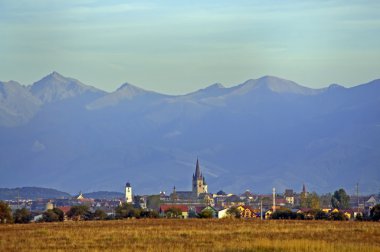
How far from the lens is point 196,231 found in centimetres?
6228

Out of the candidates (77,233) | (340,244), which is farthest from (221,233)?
(340,244)

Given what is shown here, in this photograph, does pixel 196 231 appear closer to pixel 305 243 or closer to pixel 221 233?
pixel 221 233

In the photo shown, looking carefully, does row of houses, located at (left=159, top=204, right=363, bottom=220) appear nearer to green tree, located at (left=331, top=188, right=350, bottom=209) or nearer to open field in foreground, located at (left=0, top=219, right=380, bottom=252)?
green tree, located at (left=331, top=188, right=350, bottom=209)

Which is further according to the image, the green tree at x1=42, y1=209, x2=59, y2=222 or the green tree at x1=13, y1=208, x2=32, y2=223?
the green tree at x1=42, y1=209, x2=59, y2=222

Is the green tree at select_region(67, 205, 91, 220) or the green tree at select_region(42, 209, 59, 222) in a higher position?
the green tree at select_region(67, 205, 91, 220)

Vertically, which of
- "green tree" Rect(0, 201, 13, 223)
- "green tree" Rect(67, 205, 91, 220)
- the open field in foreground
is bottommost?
the open field in foreground

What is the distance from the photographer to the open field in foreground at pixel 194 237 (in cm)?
4934

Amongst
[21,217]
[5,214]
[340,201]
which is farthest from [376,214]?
[340,201]

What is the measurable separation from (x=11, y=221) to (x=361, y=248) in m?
48.2

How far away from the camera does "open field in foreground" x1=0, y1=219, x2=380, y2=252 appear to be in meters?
49.3

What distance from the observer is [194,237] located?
57.7 metres

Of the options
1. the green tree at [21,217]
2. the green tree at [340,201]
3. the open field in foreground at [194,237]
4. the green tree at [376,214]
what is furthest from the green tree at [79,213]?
the green tree at [340,201]

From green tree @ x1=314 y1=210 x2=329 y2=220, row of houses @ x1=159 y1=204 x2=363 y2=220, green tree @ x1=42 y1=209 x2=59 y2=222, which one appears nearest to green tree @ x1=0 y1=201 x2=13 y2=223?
green tree @ x1=42 y1=209 x2=59 y2=222

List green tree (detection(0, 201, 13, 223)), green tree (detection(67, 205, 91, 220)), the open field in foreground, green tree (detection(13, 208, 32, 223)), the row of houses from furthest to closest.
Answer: green tree (detection(67, 205, 91, 220)) < the row of houses < green tree (detection(13, 208, 32, 223)) < green tree (detection(0, 201, 13, 223)) < the open field in foreground
